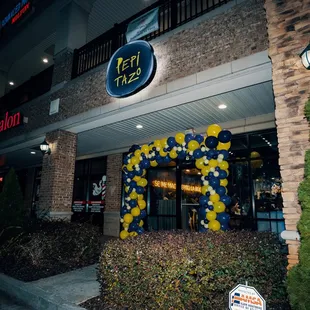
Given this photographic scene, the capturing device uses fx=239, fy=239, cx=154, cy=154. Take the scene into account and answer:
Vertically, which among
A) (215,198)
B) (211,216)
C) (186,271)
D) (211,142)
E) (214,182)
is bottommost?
(186,271)

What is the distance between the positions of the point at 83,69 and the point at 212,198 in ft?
23.8

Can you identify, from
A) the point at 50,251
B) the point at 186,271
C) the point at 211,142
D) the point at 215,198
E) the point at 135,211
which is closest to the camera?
the point at 186,271

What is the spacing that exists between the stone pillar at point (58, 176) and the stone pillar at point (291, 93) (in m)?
7.92

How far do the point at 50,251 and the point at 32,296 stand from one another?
169cm

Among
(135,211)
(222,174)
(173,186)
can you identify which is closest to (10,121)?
(135,211)

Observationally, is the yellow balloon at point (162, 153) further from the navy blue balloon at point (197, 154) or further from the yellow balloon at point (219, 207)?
the yellow balloon at point (219, 207)

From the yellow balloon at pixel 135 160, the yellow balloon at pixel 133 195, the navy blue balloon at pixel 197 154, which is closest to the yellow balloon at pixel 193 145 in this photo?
the navy blue balloon at pixel 197 154

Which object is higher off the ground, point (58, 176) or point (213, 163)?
point (213, 163)

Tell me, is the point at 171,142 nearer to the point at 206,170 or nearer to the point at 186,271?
the point at 206,170

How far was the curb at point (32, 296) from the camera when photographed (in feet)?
13.4

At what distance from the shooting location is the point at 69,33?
10.4 metres

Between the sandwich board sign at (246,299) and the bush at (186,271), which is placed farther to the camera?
the bush at (186,271)

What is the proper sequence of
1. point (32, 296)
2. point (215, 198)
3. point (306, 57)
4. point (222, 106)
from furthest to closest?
point (222, 106), point (215, 198), point (32, 296), point (306, 57)

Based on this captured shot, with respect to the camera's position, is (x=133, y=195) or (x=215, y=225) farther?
(x=133, y=195)
